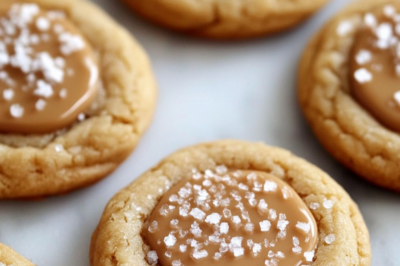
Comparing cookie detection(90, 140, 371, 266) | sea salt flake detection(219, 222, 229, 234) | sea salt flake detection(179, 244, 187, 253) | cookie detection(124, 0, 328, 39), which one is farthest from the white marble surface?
sea salt flake detection(219, 222, 229, 234)

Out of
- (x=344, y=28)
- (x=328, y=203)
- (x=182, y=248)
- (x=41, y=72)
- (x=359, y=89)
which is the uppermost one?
(x=344, y=28)

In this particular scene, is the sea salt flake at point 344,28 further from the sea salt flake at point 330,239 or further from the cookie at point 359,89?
the sea salt flake at point 330,239

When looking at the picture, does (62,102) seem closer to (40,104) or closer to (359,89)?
(40,104)

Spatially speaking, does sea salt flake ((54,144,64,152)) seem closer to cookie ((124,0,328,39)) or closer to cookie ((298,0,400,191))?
cookie ((124,0,328,39))

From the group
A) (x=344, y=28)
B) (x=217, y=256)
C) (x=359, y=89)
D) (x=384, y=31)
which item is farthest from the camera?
(x=344, y=28)

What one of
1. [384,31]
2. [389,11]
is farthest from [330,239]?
[389,11]

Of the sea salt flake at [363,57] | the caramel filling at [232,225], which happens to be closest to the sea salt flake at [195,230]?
the caramel filling at [232,225]

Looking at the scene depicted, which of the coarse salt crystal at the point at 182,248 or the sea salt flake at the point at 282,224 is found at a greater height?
the sea salt flake at the point at 282,224
